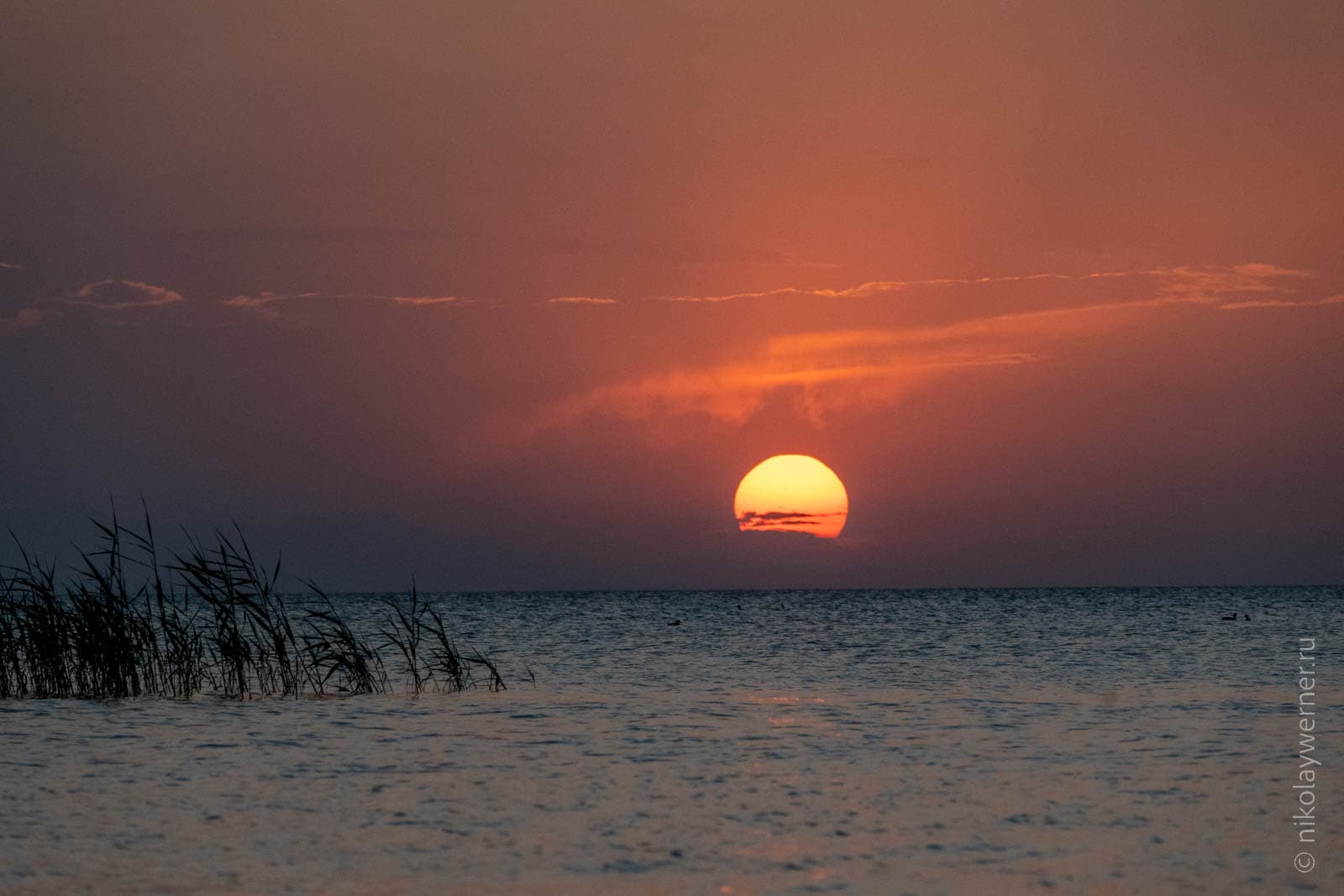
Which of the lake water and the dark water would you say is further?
the dark water

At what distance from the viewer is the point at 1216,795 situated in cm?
1456

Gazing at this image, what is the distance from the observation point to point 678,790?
49.5 ft

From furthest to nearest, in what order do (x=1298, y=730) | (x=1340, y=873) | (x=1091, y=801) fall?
(x=1298, y=730), (x=1091, y=801), (x=1340, y=873)

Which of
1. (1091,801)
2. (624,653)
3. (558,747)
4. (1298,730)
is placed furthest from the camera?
(624,653)

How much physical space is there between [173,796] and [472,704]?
9.63 m

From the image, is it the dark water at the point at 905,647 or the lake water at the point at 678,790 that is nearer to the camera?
the lake water at the point at 678,790

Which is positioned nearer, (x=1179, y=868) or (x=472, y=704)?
(x=1179, y=868)

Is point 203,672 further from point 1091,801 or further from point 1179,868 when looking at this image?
point 1179,868

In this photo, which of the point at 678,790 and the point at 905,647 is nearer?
the point at 678,790

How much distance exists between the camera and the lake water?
36.7 feet

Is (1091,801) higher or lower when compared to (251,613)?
lower

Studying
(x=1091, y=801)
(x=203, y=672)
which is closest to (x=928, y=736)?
(x=1091, y=801)

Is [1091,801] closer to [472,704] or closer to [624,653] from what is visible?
[472,704]

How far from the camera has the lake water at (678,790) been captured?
11172mm
